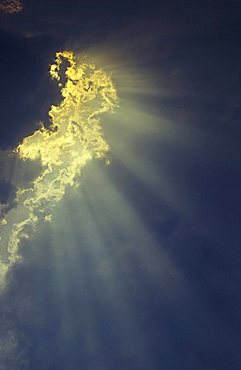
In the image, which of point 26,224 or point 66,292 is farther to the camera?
point 66,292

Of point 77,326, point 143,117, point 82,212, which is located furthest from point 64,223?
point 143,117

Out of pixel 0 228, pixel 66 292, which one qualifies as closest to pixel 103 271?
pixel 66 292

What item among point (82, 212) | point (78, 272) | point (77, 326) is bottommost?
point (77, 326)

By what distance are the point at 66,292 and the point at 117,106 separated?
3066 centimetres

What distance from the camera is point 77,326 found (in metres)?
51.6

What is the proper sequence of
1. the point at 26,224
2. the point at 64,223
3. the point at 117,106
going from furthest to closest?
the point at 64,223 < the point at 26,224 < the point at 117,106

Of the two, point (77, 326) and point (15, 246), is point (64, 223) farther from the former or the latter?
point (77, 326)

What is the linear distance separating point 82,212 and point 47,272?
36.0ft

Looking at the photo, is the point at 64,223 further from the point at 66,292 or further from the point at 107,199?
the point at 66,292

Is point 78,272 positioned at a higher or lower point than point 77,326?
higher

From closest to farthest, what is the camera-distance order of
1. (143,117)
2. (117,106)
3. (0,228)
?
(117,106)
(143,117)
(0,228)

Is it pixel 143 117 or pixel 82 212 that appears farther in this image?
pixel 82 212

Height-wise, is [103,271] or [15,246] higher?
[15,246]

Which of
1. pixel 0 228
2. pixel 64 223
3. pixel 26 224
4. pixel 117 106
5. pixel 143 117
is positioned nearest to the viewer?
pixel 117 106
